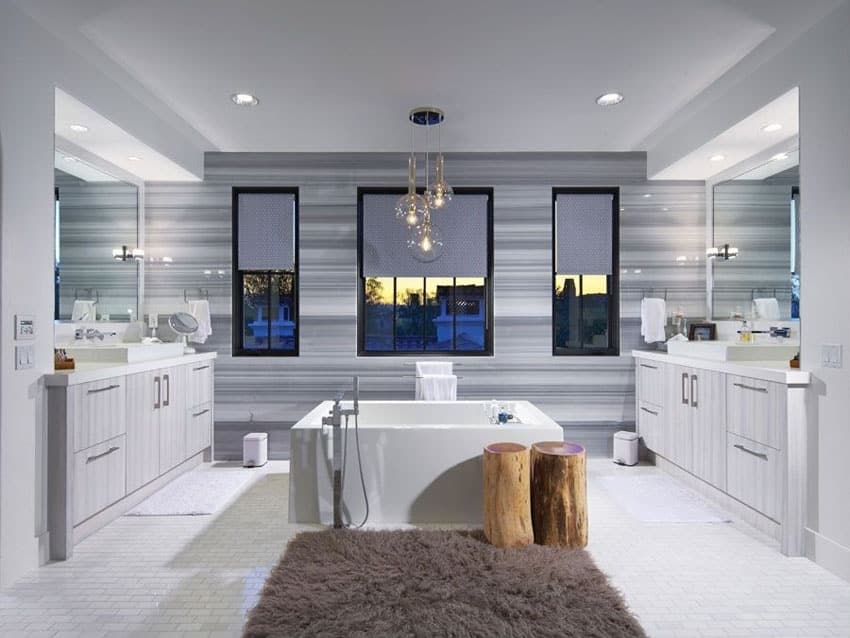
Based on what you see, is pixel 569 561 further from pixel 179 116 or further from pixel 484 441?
pixel 179 116

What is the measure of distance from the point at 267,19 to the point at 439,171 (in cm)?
128

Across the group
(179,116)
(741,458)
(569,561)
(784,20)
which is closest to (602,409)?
(741,458)

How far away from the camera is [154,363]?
350 centimetres

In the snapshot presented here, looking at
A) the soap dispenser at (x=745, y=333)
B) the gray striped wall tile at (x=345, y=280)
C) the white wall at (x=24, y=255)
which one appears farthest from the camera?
the gray striped wall tile at (x=345, y=280)

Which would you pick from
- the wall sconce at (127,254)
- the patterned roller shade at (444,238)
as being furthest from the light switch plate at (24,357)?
the patterned roller shade at (444,238)

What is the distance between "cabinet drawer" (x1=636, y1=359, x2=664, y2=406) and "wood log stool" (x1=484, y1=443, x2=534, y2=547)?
6.19 ft

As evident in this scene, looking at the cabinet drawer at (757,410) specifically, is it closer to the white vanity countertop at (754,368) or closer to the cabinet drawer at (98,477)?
the white vanity countertop at (754,368)

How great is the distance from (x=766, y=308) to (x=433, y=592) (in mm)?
3288

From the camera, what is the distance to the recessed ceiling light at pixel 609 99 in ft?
11.0

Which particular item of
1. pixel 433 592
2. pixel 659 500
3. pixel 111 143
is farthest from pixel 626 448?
pixel 111 143

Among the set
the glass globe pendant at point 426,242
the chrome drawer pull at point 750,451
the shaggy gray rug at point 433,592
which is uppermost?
the glass globe pendant at point 426,242

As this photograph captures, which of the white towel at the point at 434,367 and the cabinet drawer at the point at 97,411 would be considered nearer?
the cabinet drawer at the point at 97,411

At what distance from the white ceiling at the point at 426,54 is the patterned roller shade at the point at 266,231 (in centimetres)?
78

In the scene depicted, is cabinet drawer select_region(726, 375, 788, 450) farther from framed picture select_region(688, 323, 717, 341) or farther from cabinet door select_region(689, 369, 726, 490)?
framed picture select_region(688, 323, 717, 341)
